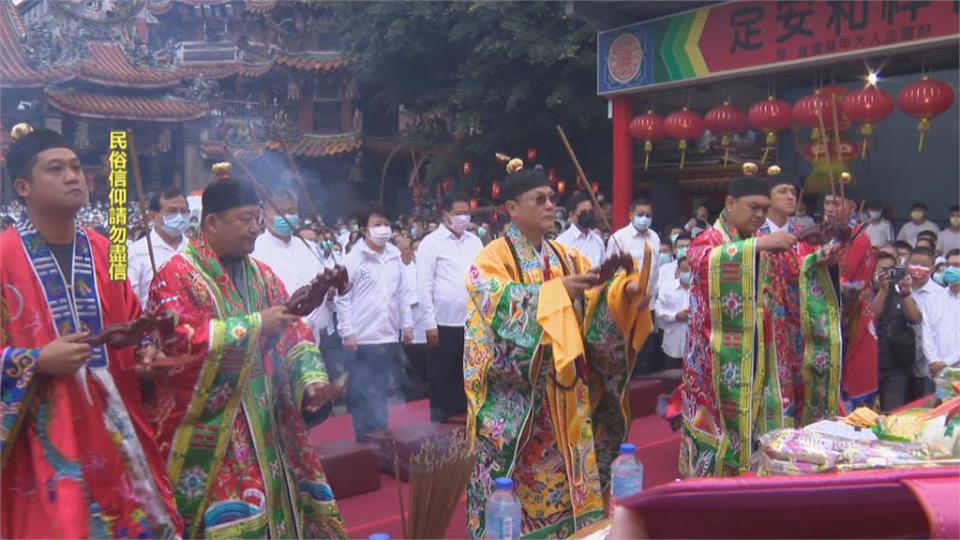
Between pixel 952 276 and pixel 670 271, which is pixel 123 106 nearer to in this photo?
pixel 670 271

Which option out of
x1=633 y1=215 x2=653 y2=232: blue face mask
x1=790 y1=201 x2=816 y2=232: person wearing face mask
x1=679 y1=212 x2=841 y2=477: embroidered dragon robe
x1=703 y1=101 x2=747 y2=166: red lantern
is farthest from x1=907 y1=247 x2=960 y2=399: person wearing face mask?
x1=703 y1=101 x2=747 y2=166: red lantern

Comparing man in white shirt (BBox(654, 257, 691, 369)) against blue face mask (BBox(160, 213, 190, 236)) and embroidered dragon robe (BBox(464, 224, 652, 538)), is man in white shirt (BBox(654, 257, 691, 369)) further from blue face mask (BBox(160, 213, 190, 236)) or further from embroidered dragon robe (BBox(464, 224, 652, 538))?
blue face mask (BBox(160, 213, 190, 236))

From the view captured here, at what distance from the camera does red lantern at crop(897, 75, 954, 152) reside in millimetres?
8711

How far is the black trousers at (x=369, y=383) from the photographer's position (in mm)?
6047

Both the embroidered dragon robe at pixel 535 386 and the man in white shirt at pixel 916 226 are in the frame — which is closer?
the embroidered dragon robe at pixel 535 386

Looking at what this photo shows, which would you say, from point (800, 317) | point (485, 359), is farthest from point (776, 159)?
point (485, 359)

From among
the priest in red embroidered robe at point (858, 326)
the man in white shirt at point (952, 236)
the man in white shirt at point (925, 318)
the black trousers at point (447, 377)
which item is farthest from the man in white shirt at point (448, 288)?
the man in white shirt at point (952, 236)

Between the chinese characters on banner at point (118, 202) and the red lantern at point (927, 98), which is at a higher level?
the red lantern at point (927, 98)

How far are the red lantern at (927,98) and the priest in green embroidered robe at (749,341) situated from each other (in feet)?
16.0

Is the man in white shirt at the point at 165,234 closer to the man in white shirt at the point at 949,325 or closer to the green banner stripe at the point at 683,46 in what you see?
the man in white shirt at the point at 949,325

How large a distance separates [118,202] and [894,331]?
5.38 m

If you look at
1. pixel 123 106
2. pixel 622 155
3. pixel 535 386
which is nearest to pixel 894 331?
pixel 535 386

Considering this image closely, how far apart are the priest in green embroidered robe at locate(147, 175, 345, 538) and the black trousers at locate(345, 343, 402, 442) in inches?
111

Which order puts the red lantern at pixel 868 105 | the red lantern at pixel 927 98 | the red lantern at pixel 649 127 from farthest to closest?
the red lantern at pixel 649 127 → the red lantern at pixel 868 105 → the red lantern at pixel 927 98
